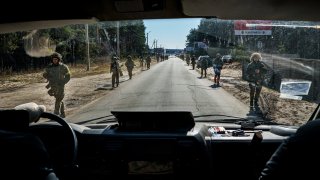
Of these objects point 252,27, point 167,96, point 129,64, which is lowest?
point 167,96

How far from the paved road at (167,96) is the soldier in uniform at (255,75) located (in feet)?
0.92

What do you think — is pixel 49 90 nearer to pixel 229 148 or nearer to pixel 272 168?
pixel 229 148

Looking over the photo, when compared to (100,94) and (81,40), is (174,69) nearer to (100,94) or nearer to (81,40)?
(100,94)

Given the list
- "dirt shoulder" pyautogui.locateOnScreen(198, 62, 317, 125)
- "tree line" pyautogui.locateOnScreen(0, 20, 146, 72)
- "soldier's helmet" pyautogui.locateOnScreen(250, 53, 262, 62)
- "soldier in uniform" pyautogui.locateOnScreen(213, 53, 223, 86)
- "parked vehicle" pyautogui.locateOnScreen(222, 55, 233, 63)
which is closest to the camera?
"tree line" pyautogui.locateOnScreen(0, 20, 146, 72)

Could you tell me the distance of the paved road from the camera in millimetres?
6211

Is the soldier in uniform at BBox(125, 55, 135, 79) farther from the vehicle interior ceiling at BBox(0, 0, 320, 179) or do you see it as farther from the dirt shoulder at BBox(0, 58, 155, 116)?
the vehicle interior ceiling at BBox(0, 0, 320, 179)

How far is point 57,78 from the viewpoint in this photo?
21.9 ft

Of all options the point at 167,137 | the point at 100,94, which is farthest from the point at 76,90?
the point at 167,137

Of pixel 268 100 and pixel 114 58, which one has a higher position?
pixel 114 58

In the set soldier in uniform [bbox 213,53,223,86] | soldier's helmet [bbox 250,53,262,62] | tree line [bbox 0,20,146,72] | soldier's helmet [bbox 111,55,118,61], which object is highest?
tree line [bbox 0,20,146,72]

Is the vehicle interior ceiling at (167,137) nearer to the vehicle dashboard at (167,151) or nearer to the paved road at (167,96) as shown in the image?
the vehicle dashboard at (167,151)

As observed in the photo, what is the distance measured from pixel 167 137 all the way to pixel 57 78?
3.03 meters

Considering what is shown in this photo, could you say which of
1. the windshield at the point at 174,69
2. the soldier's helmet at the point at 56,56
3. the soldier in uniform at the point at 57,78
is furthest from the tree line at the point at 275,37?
the soldier in uniform at the point at 57,78

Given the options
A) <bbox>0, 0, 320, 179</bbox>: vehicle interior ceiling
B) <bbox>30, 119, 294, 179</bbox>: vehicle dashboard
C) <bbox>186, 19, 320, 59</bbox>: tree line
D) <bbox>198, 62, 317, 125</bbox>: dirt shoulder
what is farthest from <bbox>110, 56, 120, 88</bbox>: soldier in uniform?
<bbox>198, 62, 317, 125</bbox>: dirt shoulder
